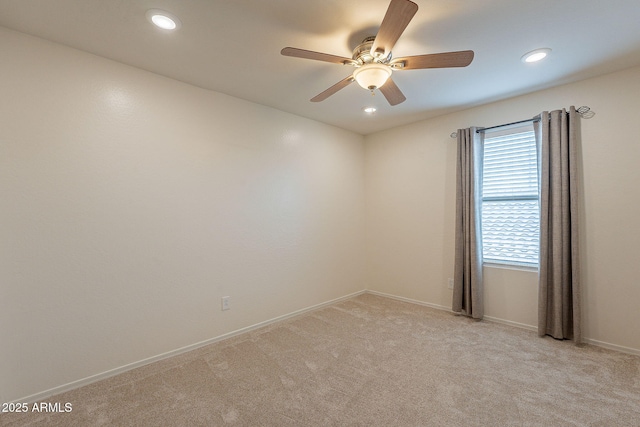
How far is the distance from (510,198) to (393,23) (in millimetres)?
2611

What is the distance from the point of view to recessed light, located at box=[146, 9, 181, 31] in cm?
179

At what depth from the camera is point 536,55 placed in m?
2.31

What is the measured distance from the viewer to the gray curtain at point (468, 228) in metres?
3.36

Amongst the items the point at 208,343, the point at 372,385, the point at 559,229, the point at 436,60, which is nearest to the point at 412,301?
the point at 559,229

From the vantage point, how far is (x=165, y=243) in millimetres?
2604

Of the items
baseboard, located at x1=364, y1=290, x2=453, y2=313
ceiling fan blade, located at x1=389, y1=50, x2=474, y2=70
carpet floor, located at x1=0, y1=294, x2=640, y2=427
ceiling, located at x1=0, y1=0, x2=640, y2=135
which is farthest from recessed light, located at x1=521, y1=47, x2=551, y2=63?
baseboard, located at x1=364, y1=290, x2=453, y2=313

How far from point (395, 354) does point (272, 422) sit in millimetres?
1263

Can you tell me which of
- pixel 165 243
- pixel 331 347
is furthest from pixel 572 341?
pixel 165 243

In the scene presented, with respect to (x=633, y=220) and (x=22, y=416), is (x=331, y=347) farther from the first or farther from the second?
(x=633, y=220)

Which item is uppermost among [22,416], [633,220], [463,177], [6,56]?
[6,56]

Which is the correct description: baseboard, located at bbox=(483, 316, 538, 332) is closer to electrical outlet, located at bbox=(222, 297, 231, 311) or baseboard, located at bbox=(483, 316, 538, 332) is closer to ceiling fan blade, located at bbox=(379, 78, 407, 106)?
ceiling fan blade, located at bbox=(379, 78, 407, 106)

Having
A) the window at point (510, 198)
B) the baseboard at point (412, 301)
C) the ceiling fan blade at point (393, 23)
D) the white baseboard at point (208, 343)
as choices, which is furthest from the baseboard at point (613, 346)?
the ceiling fan blade at point (393, 23)

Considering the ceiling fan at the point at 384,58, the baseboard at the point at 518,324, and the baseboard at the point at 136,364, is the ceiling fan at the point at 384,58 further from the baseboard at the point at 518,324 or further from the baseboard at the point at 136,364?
the baseboard at the point at 518,324

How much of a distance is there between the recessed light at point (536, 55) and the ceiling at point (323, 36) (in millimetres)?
49
